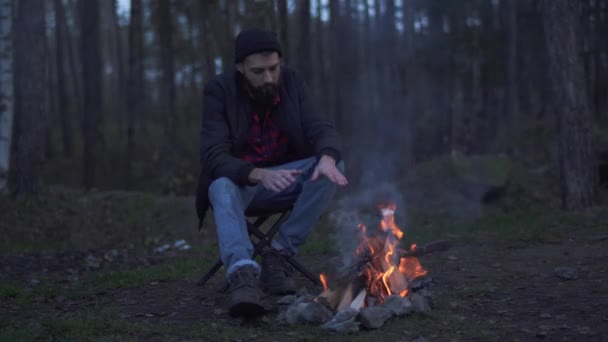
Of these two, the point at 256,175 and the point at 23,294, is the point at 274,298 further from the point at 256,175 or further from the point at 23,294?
the point at 23,294

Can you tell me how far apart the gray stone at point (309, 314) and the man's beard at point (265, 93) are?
1.45m

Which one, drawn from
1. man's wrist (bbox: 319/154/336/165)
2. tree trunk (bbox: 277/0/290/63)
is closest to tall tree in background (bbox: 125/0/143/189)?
tree trunk (bbox: 277/0/290/63)

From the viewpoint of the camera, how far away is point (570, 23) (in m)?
7.57

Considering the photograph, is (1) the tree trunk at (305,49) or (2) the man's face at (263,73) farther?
(1) the tree trunk at (305,49)

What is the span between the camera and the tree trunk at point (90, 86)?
52.4 feet

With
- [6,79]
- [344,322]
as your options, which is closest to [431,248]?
[344,322]

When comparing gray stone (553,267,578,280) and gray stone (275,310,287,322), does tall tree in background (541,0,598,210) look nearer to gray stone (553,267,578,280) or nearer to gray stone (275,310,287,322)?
gray stone (553,267,578,280)

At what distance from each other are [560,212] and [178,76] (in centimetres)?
3334

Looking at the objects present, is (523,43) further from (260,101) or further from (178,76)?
(260,101)

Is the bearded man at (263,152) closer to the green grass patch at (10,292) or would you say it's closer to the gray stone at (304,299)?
the gray stone at (304,299)

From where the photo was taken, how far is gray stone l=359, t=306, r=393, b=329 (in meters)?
3.56

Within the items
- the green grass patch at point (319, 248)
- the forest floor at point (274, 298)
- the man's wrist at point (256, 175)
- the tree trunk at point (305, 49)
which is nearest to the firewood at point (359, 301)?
the forest floor at point (274, 298)

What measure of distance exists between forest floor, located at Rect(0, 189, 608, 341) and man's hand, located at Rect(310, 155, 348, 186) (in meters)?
0.85

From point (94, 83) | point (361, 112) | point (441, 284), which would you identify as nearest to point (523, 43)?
point (361, 112)
